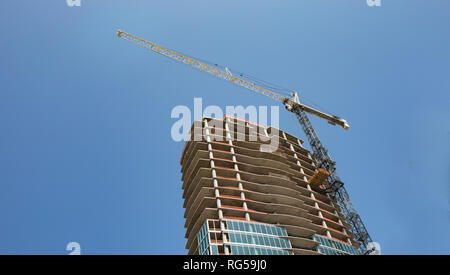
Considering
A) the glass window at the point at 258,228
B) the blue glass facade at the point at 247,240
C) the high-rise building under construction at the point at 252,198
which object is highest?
the high-rise building under construction at the point at 252,198

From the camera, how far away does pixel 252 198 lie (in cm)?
7994

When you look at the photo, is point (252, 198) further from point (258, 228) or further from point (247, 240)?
point (247, 240)

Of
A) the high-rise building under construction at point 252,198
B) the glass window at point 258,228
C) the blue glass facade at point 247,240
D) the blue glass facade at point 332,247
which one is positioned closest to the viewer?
the blue glass facade at point 247,240

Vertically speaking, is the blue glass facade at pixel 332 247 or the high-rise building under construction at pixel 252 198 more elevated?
the high-rise building under construction at pixel 252 198

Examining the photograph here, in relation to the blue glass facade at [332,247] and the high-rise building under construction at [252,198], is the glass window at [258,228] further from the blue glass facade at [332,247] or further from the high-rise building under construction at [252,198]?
the blue glass facade at [332,247]

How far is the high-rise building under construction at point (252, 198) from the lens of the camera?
69188mm

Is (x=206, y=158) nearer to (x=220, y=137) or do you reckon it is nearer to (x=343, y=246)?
(x=220, y=137)

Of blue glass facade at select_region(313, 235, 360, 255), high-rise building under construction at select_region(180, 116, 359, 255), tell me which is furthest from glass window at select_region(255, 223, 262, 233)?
blue glass facade at select_region(313, 235, 360, 255)

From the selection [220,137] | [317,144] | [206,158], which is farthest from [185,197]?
[317,144]

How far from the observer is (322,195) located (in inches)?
3807

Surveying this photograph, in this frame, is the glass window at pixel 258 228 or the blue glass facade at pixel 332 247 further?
the blue glass facade at pixel 332 247

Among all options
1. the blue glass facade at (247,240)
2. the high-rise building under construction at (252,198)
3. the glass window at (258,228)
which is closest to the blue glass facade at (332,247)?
the high-rise building under construction at (252,198)

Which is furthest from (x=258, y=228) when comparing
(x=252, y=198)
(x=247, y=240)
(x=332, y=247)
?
(x=332, y=247)
